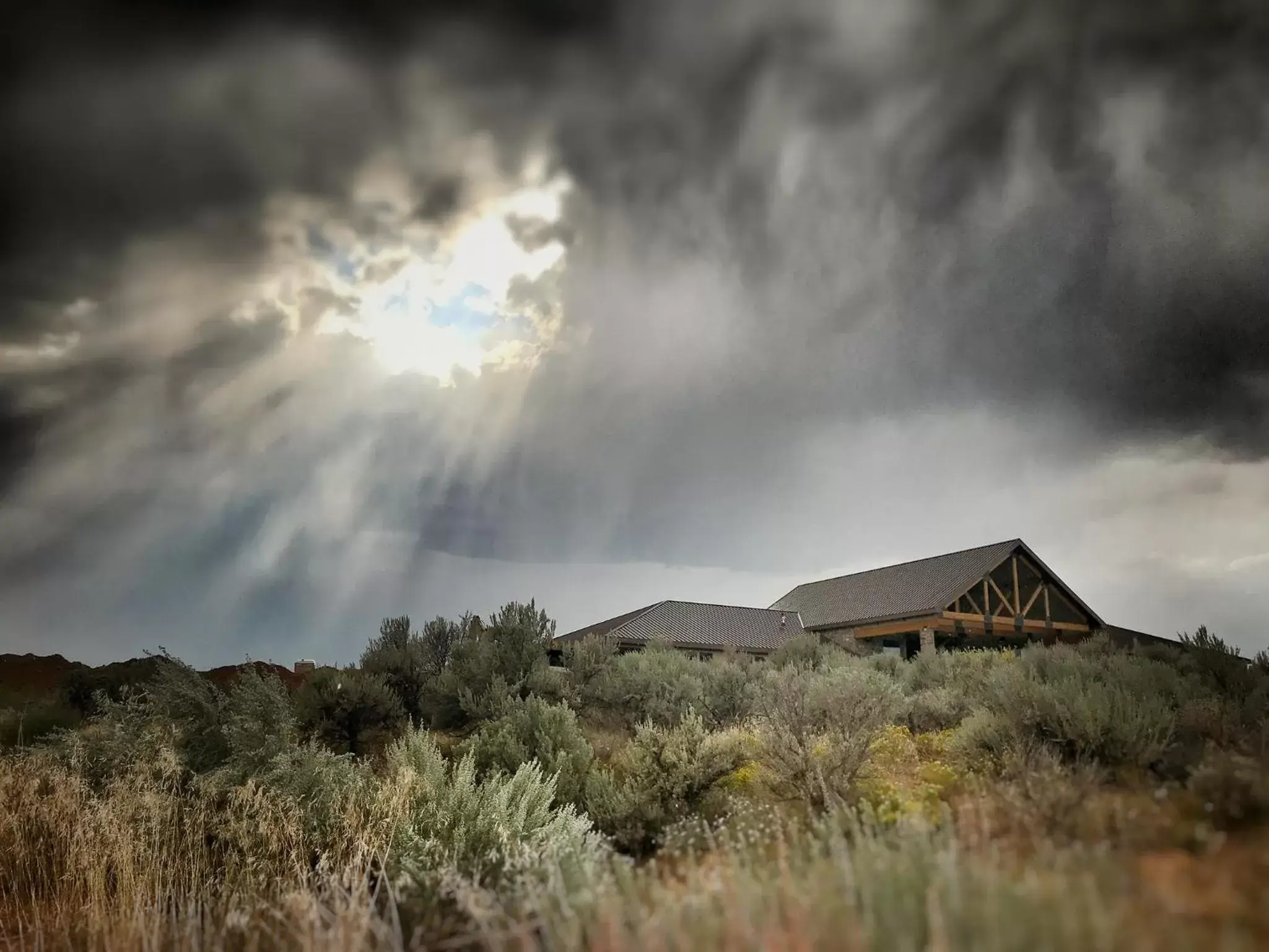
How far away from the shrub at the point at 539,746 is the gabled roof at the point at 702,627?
1353 centimetres

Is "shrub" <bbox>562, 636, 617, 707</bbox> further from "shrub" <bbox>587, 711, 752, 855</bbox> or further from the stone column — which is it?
the stone column

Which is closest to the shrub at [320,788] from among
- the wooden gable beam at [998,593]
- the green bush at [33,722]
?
the green bush at [33,722]

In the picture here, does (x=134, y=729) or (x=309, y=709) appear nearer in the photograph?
(x=134, y=729)

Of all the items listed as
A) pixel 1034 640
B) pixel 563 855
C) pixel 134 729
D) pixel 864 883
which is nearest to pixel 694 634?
pixel 1034 640

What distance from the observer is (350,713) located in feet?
38.1

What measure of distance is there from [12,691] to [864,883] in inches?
910

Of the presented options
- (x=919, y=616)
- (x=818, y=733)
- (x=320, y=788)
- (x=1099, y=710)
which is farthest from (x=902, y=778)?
(x=919, y=616)

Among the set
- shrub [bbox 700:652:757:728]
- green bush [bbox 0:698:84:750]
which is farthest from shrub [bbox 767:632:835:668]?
green bush [bbox 0:698:84:750]

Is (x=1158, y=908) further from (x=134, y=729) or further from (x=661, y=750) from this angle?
(x=134, y=729)

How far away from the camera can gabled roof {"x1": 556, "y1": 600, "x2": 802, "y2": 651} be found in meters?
25.5

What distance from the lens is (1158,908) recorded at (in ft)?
9.68

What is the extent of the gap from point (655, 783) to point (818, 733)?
2.22m

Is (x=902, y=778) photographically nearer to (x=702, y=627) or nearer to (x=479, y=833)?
(x=479, y=833)

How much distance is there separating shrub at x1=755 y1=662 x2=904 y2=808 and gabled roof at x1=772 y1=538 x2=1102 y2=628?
1544cm
